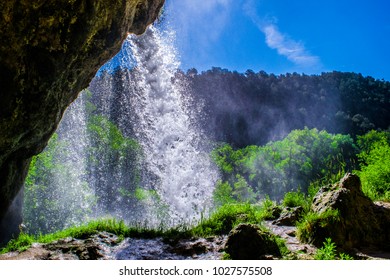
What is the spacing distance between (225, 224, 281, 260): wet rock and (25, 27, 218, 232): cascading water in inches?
241

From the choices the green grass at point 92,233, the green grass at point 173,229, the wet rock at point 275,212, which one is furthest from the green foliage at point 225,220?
the green grass at point 92,233

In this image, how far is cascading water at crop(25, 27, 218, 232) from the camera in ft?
60.4

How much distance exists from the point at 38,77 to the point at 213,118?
62.3 m

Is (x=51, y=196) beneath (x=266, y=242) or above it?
above

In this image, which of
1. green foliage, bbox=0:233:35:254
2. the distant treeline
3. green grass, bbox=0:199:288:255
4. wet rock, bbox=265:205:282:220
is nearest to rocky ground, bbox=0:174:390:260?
green foliage, bbox=0:233:35:254

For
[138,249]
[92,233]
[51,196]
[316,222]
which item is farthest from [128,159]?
[316,222]

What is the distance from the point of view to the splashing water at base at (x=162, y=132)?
98.3 ft

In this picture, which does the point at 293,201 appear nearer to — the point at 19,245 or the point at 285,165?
the point at 19,245

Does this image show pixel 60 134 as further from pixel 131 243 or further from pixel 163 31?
pixel 131 243

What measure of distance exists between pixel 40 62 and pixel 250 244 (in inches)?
219

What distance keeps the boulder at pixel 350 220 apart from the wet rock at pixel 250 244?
912 mm

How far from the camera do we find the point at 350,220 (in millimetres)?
6566

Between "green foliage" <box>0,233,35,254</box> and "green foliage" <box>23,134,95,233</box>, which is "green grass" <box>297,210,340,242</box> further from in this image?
"green foliage" <box>23,134,95,233</box>

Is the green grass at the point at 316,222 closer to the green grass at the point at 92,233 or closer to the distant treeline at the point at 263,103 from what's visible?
the green grass at the point at 92,233
